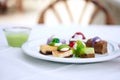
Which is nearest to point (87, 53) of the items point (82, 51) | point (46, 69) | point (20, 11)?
point (82, 51)

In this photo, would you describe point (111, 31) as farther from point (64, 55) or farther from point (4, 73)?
point (4, 73)

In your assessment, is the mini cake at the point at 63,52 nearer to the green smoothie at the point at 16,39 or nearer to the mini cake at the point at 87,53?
the mini cake at the point at 87,53

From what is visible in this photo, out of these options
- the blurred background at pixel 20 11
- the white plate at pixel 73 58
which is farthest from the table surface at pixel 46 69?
the blurred background at pixel 20 11

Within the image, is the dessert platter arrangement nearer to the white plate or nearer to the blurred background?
the white plate

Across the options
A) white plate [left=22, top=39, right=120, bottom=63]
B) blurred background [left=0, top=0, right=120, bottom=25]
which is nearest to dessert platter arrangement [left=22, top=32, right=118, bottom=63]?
white plate [left=22, top=39, right=120, bottom=63]

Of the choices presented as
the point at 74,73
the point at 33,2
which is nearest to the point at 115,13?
the point at 74,73
